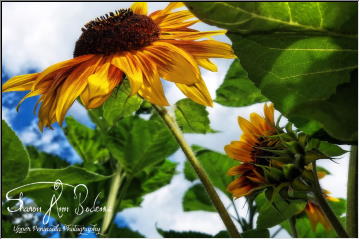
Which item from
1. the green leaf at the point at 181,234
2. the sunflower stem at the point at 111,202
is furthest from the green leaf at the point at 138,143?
the green leaf at the point at 181,234

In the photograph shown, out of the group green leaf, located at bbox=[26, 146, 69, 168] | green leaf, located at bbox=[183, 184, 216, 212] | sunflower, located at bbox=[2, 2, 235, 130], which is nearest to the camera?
sunflower, located at bbox=[2, 2, 235, 130]

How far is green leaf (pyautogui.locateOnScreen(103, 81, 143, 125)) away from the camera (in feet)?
2.24

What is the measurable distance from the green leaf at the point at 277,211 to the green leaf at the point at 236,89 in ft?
0.83

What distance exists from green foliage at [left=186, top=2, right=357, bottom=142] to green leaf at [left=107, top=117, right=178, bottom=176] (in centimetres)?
66

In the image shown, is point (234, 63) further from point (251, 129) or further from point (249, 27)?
point (249, 27)

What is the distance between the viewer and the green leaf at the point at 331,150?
500mm

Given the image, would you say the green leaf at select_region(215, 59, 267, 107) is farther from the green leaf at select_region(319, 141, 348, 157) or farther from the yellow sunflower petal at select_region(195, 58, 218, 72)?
the green leaf at select_region(319, 141, 348, 157)

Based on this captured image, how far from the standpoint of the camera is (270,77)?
0.42m

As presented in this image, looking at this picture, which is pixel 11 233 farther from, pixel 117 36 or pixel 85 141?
pixel 85 141

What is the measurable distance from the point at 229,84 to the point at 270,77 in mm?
501

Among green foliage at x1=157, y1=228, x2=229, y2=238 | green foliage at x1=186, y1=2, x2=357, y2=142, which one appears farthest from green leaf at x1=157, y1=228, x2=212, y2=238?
green foliage at x1=186, y1=2, x2=357, y2=142

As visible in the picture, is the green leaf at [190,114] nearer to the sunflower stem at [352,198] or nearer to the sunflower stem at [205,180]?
the sunflower stem at [205,180]

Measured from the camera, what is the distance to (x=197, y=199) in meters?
1.19

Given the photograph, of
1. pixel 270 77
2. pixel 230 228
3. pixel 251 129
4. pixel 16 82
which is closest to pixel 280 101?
pixel 270 77
